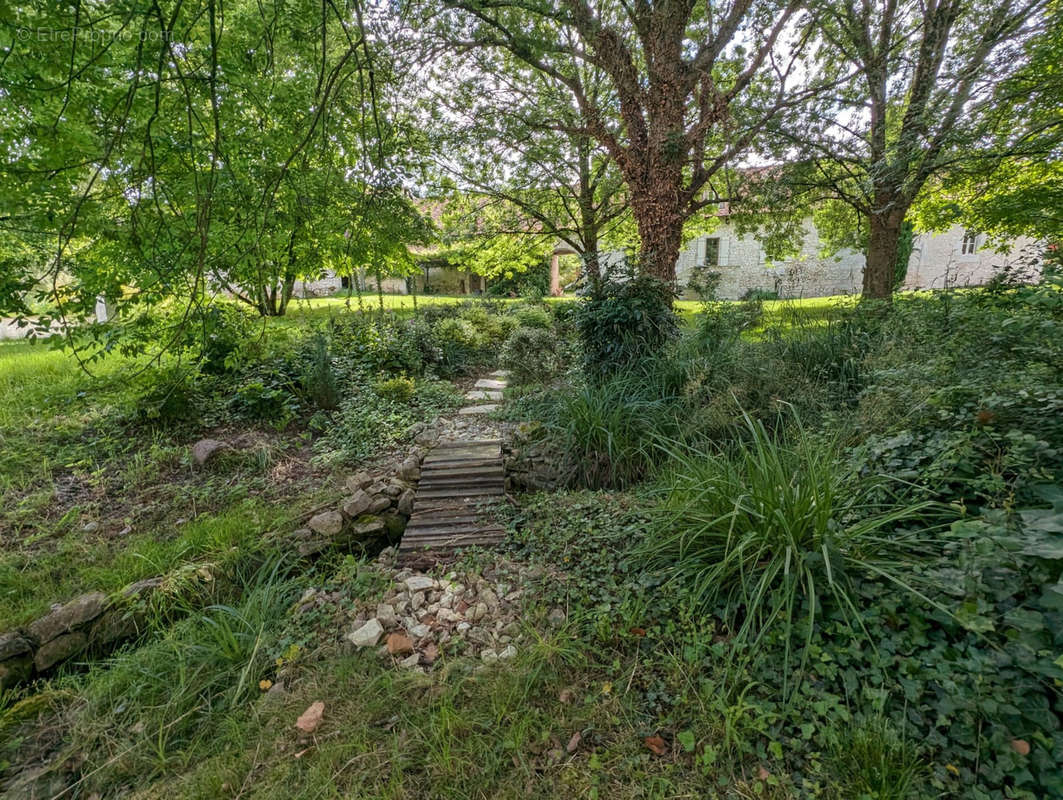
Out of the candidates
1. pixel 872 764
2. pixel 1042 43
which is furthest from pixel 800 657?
pixel 1042 43

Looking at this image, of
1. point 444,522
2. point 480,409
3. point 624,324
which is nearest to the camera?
point 444,522

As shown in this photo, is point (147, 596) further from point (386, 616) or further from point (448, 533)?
point (448, 533)

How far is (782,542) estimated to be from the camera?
64.6 inches

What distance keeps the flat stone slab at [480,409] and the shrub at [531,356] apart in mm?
723

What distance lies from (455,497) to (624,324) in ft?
7.76

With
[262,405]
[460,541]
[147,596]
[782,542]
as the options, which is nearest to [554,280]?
[262,405]

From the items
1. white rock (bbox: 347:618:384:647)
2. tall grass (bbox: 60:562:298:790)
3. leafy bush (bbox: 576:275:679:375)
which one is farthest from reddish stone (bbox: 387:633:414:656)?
leafy bush (bbox: 576:275:679:375)

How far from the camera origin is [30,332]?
351 centimetres

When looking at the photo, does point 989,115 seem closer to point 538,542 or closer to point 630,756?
point 538,542

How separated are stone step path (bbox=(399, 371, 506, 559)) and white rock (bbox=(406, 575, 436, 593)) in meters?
0.21

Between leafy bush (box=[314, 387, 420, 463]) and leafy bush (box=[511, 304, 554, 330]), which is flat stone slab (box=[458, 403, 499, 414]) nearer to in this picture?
leafy bush (box=[314, 387, 420, 463])

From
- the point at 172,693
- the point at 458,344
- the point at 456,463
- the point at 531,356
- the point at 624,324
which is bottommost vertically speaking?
the point at 172,693

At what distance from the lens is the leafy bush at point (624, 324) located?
4.07m

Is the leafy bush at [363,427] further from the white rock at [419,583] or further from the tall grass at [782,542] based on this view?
the tall grass at [782,542]
